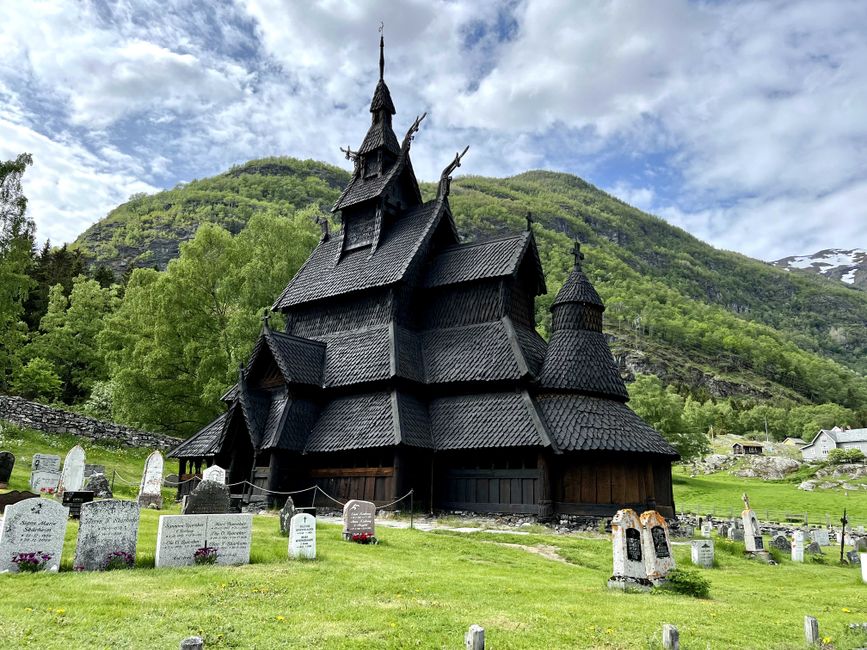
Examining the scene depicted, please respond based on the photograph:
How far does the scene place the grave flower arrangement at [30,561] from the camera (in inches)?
376

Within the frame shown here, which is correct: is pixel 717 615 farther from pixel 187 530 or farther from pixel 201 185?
pixel 201 185

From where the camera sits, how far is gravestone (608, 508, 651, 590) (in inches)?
455

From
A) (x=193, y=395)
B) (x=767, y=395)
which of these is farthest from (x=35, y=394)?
(x=767, y=395)

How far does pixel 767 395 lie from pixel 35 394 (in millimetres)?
160245

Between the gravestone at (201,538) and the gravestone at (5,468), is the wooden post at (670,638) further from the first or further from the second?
the gravestone at (5,468)

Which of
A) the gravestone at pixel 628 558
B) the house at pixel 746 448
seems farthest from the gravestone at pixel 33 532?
the house at pixel 746 448

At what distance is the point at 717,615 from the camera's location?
9445 mm

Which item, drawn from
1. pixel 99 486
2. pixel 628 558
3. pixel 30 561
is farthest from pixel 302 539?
pixel 99 486

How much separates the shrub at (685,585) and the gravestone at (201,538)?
7512 millimetres

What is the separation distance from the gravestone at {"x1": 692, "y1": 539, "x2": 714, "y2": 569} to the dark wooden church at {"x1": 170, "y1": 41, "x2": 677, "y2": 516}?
460 centimetres

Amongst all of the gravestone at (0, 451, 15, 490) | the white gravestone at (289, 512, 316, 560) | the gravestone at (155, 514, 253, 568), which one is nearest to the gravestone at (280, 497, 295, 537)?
the white gravestone at (289, 512, 316, 560)

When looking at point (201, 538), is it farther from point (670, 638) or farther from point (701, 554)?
point (701, 554)

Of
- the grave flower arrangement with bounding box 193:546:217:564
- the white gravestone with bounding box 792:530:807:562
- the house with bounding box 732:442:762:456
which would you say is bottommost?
the white gravestone with bounding box 792:530:807:562

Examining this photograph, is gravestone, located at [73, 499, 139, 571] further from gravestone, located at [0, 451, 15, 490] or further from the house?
the house
